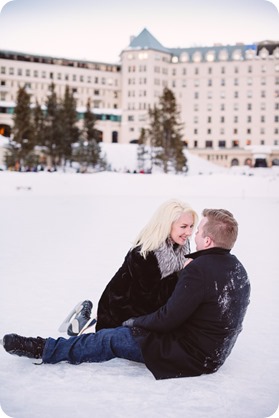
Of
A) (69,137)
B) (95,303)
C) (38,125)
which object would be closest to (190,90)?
(69,137)

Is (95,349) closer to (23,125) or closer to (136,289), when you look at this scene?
(136,289)

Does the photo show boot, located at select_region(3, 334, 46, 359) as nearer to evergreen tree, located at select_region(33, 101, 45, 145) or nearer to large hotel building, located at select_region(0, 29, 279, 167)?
evergreen tree, located at select_region(33, 101, 45, 145)

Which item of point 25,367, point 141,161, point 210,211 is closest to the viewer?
point 210,211

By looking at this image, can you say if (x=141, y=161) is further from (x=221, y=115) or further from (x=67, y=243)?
(x=67, y=243)

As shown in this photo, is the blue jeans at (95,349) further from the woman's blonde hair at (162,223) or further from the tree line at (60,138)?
the tree line at (60,138)

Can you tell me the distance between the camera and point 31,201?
1586cm

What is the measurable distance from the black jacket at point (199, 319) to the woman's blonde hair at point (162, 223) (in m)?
0.20

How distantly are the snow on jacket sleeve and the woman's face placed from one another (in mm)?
192

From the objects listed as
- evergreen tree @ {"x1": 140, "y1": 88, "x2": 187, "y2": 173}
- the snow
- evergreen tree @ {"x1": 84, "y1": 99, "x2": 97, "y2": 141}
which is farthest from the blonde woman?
evergreen tree @ {"x1": 84, "y1": 99, "x2": 97, "y2": 141}

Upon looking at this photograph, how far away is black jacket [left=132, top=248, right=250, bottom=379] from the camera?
9.29 feet

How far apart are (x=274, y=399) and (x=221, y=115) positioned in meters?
64.3

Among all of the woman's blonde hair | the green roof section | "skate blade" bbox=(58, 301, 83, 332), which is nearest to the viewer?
the woman's blonde hair

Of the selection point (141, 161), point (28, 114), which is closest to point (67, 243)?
point (28, 114)

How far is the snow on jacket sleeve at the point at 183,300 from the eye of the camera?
9.25ft
